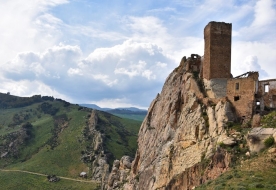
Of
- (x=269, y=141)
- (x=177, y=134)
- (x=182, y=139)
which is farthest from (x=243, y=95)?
(x=177, y=134)

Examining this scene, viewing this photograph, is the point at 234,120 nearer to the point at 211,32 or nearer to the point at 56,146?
the point at 211,32

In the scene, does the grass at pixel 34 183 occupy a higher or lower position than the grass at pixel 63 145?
lower

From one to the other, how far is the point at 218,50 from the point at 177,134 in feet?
48.4

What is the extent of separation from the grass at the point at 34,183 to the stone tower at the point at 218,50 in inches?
2545

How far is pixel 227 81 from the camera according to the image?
158ft

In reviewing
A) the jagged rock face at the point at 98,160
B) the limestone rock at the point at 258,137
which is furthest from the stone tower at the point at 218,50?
the jagged rock face at the point at 98,160

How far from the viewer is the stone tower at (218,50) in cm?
5094

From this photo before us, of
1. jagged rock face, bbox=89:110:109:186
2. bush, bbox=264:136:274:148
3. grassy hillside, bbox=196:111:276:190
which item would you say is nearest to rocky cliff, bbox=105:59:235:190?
grassy hillside, bbox=196:111:276:190

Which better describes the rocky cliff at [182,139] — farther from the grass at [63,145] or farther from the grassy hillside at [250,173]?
the grass at [63,145]

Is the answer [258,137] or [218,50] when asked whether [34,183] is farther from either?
[258,137]

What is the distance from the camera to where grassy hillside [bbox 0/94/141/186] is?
4852 inches

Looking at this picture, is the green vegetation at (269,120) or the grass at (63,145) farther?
the grass at (63,145)

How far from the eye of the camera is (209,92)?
50.8 meters

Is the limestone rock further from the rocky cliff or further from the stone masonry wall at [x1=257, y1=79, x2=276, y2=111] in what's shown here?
the stone masonry wall at [x1=257, y1=79, x2=276, y2=111]
